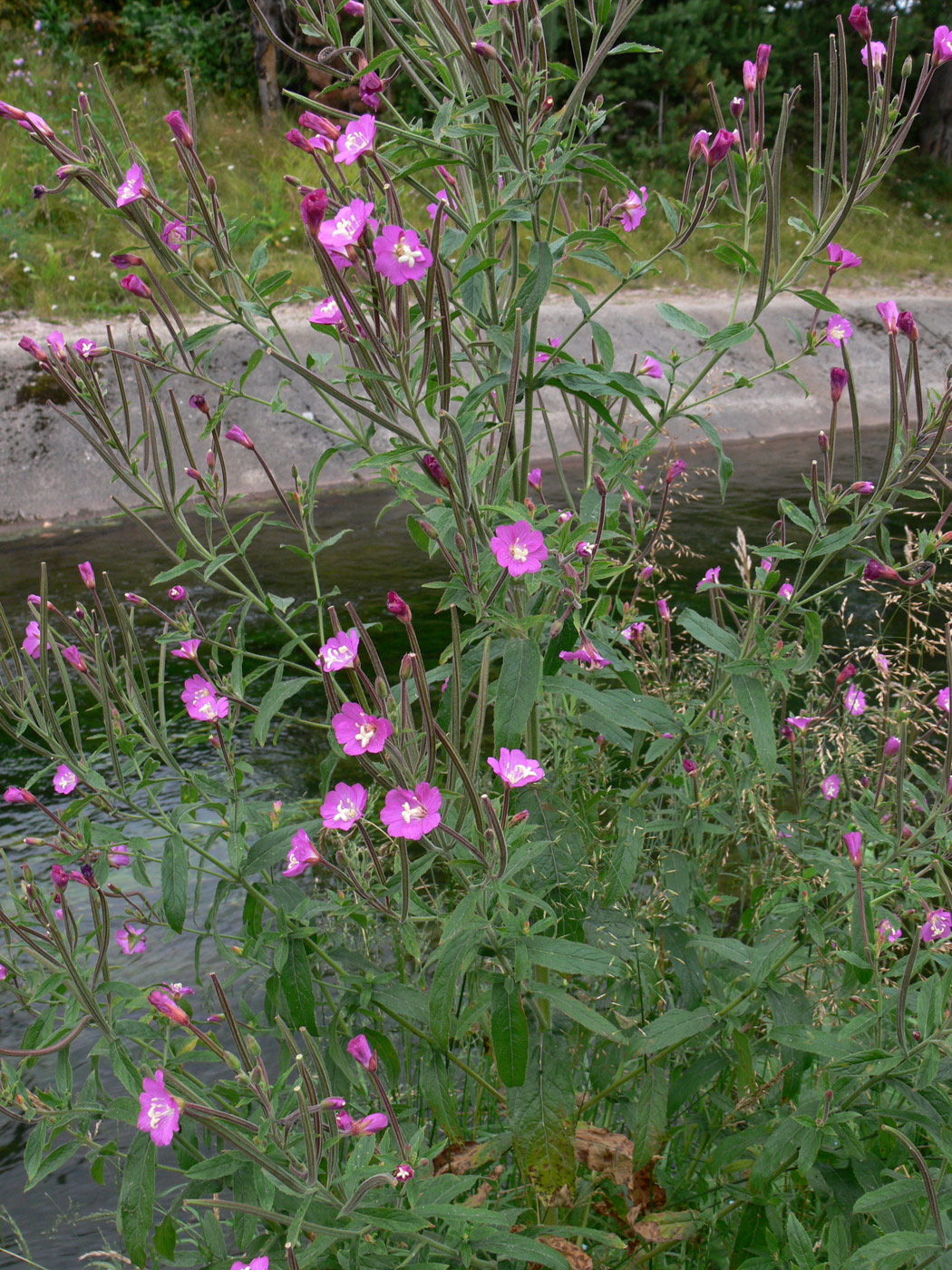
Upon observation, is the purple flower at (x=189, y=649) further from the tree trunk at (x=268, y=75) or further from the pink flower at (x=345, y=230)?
the tree trunk at (x=268, y=75)

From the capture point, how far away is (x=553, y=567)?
58.9 inches

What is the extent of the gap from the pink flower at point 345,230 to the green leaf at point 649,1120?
51.9 inches

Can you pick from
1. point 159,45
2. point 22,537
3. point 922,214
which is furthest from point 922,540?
point 922,214

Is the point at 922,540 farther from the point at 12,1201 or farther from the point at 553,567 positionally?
the point at 12,1201

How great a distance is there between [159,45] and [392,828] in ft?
43.0

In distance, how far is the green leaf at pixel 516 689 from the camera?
1.28 meters

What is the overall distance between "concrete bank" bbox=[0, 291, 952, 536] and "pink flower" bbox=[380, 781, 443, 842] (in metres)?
4.32

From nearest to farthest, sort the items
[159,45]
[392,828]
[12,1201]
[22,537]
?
[392,828] → [12,1201] → [22,537] → [159,45]

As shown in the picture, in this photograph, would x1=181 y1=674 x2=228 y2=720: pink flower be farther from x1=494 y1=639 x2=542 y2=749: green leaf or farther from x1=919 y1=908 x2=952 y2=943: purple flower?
x1=919 y1=908 x2=952 y2=943: purple flower

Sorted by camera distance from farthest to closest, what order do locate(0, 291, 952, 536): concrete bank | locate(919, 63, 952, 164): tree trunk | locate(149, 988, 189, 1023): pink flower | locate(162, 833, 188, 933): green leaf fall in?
locate(919, 63, 952, 164): tree trunk, locate(0, 291, 952, 536): concrete bank, locate(162, 833, 188, 933): green leaf, locate(149, 988, 189, 1023): pink flower

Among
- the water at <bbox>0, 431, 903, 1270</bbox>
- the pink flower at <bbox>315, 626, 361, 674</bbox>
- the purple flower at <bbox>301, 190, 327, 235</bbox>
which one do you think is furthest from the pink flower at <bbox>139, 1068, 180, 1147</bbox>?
the water at <bbox>0, 431, 903, 1270</bbox>

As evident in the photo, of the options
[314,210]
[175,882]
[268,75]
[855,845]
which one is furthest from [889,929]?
[268,75]

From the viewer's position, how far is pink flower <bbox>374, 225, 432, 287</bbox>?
1160 mm

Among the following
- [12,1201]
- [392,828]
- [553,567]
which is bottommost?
[12,1201]
